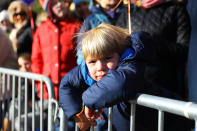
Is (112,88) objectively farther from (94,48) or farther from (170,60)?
(170,60)

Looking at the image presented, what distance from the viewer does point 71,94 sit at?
6.63 feet

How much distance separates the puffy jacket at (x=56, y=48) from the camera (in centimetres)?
361

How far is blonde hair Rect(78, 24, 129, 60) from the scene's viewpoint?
1.86 m


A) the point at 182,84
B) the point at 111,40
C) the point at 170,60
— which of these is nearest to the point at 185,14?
the point at 170,60

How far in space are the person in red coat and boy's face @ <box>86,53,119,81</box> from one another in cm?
172

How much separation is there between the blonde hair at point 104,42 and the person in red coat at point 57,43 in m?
1.66

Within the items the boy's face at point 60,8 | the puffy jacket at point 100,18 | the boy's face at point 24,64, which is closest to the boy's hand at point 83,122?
the puffy jacket at point 100,18

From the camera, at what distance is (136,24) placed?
287 cm

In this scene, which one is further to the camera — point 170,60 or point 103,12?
point 103,12

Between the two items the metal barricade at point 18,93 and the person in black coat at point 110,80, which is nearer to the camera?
the person in black coat at point 110,80

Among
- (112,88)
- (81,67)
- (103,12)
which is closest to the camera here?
(112,88)

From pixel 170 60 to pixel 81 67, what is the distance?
1.10 meters

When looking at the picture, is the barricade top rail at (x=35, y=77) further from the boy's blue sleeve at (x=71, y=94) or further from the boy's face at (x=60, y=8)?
the boy's face at (x=60, y=8)

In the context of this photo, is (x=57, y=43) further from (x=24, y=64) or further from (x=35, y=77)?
(x=35, y=77)
